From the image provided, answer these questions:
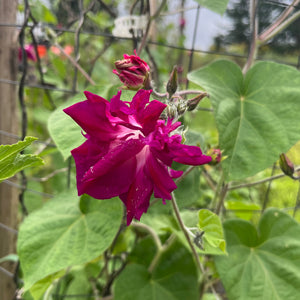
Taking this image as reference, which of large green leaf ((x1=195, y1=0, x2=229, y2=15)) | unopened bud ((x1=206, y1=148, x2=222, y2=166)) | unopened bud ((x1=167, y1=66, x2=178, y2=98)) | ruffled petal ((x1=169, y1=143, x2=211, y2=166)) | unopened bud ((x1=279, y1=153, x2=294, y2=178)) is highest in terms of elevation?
large green leaf ((x1=195, y1=0, x2=229, y2=15))

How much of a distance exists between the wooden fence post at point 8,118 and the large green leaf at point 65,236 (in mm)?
308

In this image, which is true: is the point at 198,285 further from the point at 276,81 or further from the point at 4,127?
the point at 4,127

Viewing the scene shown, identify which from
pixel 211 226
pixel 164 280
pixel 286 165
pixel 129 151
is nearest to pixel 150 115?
pixel 129 151

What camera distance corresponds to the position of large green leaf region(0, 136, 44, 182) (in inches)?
12.2

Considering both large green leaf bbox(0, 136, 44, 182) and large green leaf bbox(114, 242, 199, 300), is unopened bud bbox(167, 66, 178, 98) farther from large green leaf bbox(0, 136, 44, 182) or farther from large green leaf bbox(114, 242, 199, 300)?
large green leaf bbox(114, 242, 199, 300)

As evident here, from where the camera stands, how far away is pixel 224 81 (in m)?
0.64

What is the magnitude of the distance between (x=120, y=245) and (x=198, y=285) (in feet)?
0.69

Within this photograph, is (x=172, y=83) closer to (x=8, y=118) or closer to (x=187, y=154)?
(x=187, y=154)

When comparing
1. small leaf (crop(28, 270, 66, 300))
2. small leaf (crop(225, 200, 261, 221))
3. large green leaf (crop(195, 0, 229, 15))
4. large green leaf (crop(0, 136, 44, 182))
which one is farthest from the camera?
small leaf (crop(225, 200, 261, 221))

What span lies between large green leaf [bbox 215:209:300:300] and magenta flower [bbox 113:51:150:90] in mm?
410

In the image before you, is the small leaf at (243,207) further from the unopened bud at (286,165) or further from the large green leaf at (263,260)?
the unopened bud at (286,165)

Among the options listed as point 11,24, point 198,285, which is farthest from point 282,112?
point 11,24

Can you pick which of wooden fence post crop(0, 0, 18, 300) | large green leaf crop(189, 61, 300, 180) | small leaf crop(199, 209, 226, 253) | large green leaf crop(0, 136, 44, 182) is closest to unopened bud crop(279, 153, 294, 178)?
A: large green leaf crop(189, 61, 300, 180)

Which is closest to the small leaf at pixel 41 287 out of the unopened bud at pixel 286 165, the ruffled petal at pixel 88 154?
the ruffled petal at pixel 88 154
